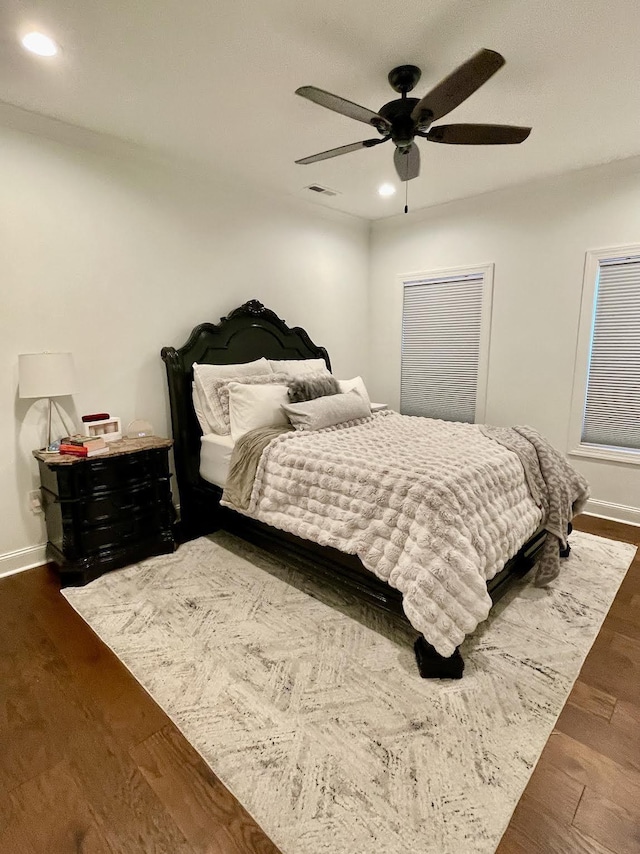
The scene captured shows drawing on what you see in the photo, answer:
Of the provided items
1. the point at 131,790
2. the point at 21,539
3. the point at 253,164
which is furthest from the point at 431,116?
the point at 21,539

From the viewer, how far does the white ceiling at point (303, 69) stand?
1.82 meters

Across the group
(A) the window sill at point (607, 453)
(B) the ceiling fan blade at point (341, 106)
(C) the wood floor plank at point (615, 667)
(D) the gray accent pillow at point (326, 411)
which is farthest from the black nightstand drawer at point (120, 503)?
(A) the window sill at point (607, 453)

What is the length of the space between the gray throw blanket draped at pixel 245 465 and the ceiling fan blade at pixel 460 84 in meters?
1.86

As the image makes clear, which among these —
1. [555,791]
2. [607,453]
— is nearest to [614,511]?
[607,453]

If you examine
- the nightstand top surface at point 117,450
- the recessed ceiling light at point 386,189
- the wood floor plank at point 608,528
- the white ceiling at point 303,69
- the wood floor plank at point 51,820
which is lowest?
the wood floor plank at point 51,820

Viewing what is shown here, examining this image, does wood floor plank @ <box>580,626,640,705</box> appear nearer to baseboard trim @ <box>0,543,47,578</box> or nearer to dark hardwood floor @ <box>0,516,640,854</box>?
dark hardwood floor @ <box>0,516,640,854</box>

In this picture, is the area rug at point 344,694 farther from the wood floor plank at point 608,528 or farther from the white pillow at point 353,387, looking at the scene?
the white pillow at point 353,387

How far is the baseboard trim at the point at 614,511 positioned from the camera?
3.53 metres

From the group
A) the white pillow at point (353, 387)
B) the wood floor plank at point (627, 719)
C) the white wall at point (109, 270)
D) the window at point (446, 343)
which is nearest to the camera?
the wood floor plank at point (627, 719)

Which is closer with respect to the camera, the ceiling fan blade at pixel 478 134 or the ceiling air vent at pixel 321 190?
the ceiling fan blade at pixel 478 134

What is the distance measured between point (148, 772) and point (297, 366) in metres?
3.02

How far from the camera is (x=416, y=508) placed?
1.91 meters

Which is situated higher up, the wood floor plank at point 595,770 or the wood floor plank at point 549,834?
the wood floor plank at point 549,834

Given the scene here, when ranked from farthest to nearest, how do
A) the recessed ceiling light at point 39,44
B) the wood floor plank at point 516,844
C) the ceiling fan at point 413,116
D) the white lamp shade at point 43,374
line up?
the white lamp shade at point 43,374, the recessed ceiling light at point 39,44, the ceiling fan at point 413,116, the wood floor plank at point 516,844
